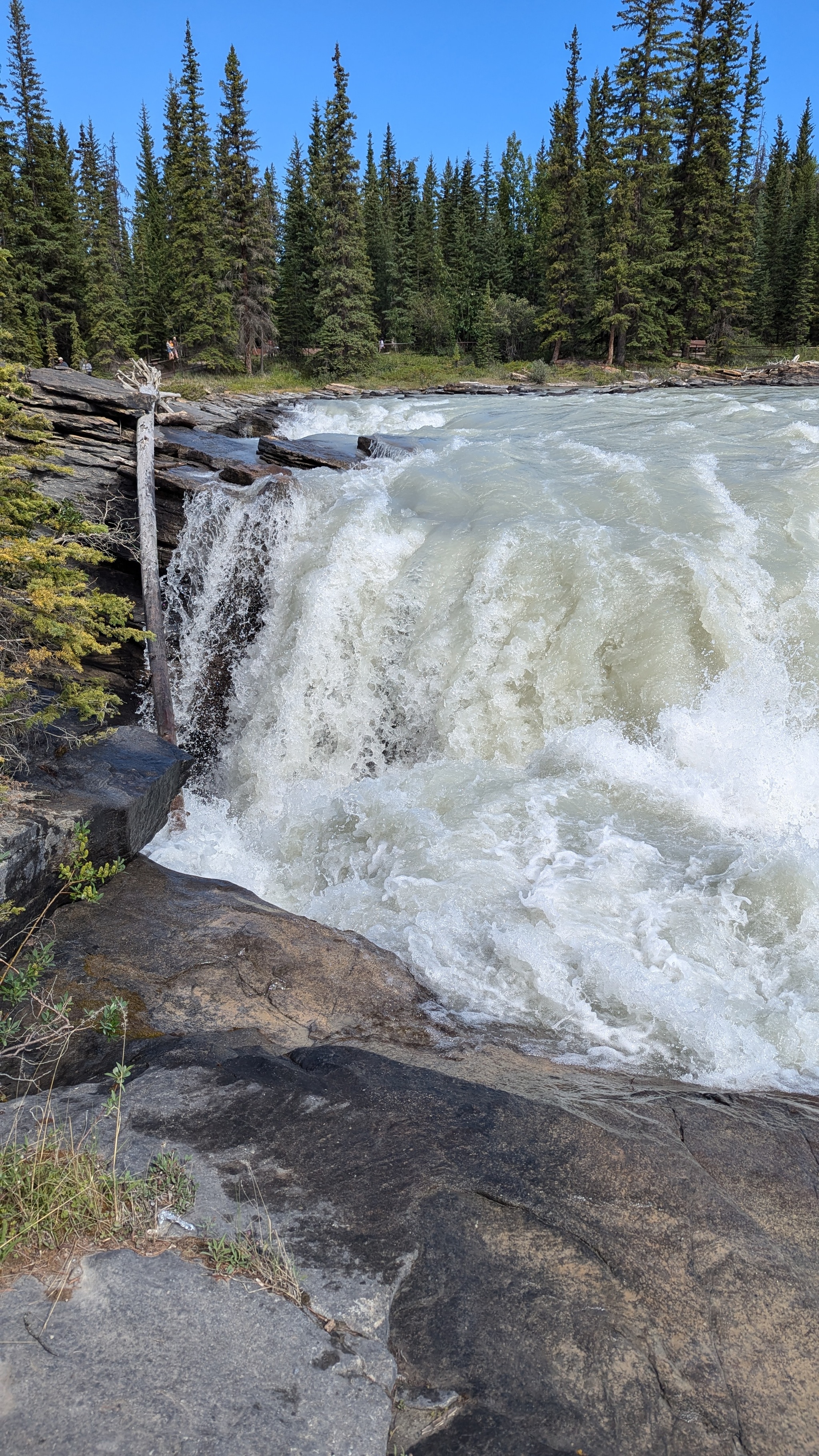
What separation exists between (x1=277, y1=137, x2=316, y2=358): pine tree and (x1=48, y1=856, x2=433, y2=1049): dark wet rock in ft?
164

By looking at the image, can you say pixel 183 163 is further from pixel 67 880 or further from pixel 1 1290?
pixel 1 1290

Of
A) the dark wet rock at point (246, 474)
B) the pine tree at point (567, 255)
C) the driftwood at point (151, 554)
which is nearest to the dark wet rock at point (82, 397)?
the driftwood at point (151, 554)

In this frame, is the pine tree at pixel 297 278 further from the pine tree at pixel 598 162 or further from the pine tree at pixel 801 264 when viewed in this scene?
the pine tree at pixel 801 264

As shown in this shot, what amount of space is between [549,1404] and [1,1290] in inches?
63.9

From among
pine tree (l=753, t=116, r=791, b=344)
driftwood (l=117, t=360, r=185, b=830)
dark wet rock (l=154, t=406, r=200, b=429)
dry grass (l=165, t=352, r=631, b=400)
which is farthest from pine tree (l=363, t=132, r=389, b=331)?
driftwood (l=117, t=360, r=185, b=830)

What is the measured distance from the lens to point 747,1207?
10.6 feet

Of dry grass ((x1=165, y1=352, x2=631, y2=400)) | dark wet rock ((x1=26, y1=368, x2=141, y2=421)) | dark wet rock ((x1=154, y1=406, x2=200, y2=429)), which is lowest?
dark wet rock ((x1=154, y1=406, x2=200, y2=429))

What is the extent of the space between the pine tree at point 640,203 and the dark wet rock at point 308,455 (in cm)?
2948

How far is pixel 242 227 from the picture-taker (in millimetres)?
42000

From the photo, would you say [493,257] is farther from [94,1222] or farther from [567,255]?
[94,1222]

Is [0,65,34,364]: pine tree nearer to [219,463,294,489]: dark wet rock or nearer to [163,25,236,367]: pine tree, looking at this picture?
[163,25,236,367]: pine tree

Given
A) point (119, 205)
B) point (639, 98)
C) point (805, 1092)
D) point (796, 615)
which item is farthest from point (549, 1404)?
point (119, 205)

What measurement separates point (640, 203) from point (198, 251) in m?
22.3

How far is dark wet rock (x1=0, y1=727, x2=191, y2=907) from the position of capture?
5.14 m
